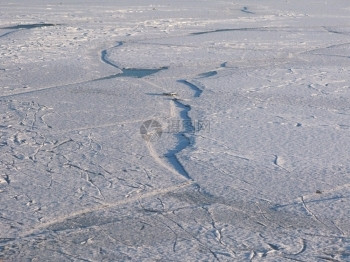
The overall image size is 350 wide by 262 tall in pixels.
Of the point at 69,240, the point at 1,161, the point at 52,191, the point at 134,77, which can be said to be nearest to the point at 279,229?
the point at 69,240

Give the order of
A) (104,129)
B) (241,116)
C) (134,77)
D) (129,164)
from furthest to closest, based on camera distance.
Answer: (134,77) → (241,116) → (104,129) → (129,164)

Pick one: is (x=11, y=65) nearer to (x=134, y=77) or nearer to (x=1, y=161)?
(x=134, y=77)

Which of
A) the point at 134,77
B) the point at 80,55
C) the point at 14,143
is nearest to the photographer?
Answer: the point at 14,143

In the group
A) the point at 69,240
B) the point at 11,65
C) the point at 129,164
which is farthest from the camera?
the point at 11,65

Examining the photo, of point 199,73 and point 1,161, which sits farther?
point 199,73

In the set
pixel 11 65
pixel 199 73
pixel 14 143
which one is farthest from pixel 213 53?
pixel 14 143

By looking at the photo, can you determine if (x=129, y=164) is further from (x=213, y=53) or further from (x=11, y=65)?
(x=213, y=53)
